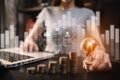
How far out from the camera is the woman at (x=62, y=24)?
2.97ft

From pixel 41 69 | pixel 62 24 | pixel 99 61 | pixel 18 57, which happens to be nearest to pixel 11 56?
pixel 18 57

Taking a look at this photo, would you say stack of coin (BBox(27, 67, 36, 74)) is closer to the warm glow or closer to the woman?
the woman

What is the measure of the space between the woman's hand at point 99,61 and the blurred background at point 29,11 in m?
0.10

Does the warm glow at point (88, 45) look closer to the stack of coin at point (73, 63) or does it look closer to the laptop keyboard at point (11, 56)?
the stack of coin at point (73, 63)

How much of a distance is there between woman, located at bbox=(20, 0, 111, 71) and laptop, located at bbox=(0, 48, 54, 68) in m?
0.04

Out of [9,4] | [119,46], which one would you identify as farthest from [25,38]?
[119,46]

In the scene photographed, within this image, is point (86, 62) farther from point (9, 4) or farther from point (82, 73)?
point (9, 4)

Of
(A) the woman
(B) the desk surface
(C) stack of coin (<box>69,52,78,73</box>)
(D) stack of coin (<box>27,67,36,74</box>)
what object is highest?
(A) the woman

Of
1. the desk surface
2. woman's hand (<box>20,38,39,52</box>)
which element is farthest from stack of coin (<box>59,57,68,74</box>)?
woman's hand (<box>20,38,39,52</box>)

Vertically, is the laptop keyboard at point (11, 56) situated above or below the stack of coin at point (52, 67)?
above

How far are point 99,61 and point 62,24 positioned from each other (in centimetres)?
23

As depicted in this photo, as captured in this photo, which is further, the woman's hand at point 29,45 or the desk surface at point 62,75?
the woman's hand at point 29,45

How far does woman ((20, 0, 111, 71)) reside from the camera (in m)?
0.90

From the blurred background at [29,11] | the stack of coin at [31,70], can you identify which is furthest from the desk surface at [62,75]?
the blurred background at [29,11]
